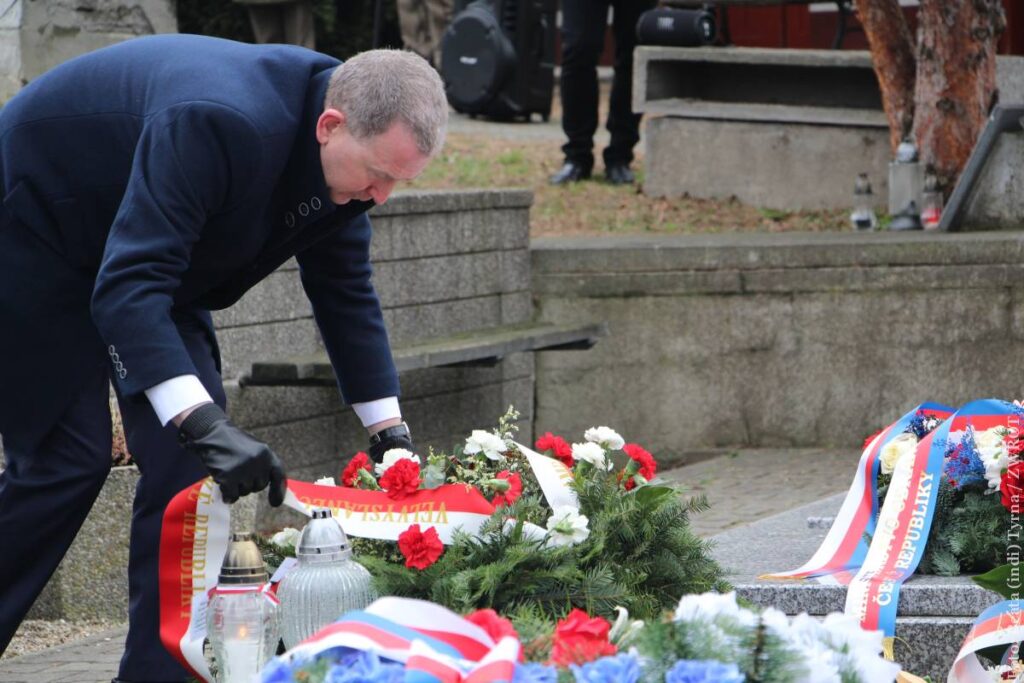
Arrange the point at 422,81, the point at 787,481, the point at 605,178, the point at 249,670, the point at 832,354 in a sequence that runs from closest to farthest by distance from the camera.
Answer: the point at 249,670, the point at 422,81, the point at 787,481, the point at 832,354, the point at 605,178

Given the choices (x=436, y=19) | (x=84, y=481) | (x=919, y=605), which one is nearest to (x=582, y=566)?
(x=919, y=605)

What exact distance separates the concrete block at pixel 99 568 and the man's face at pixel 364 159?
2277mm

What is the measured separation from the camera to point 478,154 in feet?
38.7

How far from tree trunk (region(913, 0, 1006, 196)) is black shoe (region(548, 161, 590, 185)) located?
2.32 metres

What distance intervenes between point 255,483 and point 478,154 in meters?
8.79

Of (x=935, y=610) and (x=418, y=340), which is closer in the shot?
(x=935, y=610)

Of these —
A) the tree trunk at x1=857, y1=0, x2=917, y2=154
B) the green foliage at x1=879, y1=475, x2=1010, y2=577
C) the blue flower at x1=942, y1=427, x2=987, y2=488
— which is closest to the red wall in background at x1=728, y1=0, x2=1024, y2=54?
the tree trunk at x1=857, y1=0, x2=917, y2=154

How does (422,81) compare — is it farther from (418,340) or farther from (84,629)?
(418,340)

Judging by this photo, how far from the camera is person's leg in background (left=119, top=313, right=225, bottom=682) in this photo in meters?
3.51

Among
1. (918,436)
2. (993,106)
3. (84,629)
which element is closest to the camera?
(918,436)

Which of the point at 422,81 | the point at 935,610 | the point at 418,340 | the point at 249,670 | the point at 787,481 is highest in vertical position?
the point at 422,81

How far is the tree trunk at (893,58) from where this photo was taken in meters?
9.47

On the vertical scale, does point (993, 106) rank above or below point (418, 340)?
above

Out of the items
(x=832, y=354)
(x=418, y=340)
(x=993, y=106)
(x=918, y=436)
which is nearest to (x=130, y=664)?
(x=918, y=436)
